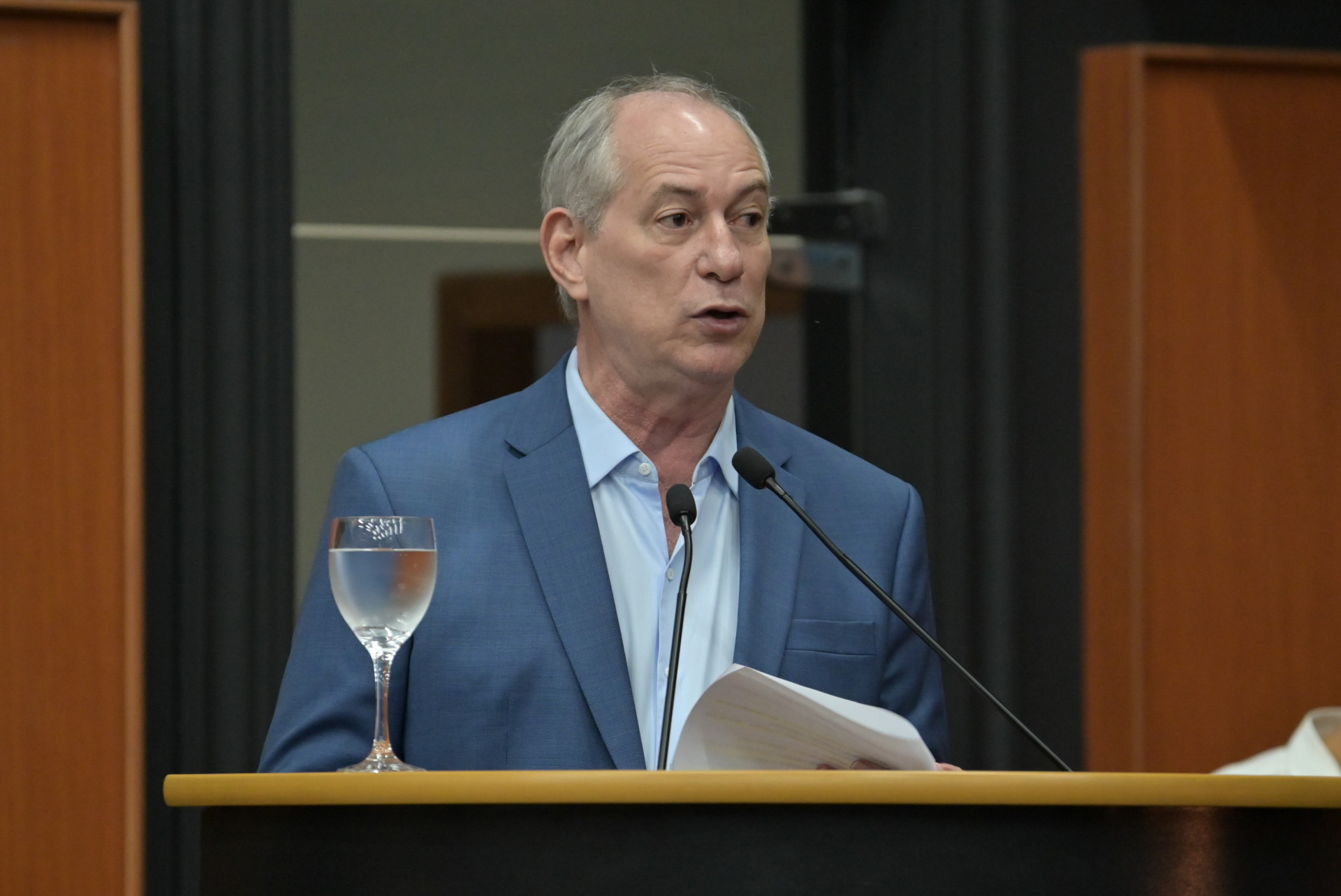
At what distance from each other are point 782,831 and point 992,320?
2.61 m

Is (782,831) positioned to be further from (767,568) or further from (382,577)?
(767,568)

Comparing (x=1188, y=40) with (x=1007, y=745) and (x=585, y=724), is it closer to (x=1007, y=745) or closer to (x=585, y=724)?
(x=1007, y=745)

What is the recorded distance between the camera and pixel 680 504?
5.39 feet

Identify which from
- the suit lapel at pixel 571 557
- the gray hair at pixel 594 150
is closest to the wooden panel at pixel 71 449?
the gray hair at pixel 594 150

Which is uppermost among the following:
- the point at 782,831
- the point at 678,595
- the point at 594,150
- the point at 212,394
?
the point at 594,150

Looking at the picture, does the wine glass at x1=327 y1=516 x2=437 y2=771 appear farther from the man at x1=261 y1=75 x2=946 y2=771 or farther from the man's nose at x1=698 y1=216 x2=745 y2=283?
the man's nose at x1=698 y1=216 x2=745 y2=283

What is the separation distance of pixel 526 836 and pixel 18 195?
234cm

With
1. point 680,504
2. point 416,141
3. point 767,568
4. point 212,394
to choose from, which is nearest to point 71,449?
point 212,394

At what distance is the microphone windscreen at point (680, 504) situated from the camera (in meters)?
1.64

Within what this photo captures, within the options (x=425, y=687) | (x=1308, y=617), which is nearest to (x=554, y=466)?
(x=425, y=687)

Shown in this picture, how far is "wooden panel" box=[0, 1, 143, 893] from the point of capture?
294 centimetres

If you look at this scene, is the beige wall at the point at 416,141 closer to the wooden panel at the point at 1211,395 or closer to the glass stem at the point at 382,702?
the wooden panel at the point at 1211,395

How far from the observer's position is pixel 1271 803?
108 centimetres

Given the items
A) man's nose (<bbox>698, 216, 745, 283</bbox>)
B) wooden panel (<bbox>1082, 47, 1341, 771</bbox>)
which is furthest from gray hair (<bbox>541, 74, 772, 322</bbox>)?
wooden panel (<bbox>1082, 47, 1341, 771</bbox>)
